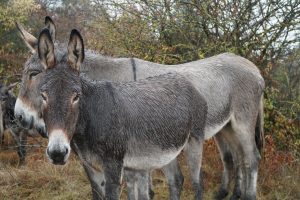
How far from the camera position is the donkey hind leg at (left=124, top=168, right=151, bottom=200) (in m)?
3.82

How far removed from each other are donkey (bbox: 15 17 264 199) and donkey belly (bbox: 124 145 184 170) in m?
0.73

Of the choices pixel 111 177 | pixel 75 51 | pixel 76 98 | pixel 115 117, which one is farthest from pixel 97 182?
pixel 75 51

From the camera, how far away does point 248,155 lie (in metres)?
4.62

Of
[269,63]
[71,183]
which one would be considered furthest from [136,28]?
[71,183]

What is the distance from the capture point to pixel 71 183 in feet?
18.0

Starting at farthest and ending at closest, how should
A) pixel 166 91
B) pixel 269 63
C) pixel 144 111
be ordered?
pixel 269 63 < pixel 166 91 < pixel 144 111

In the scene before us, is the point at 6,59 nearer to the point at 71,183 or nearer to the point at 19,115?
the point at 71,183

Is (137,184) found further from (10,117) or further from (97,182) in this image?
(10,117)

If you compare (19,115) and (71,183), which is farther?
(71,183)

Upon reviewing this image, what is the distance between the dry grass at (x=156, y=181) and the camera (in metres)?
5.16

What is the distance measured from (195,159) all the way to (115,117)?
108 centimetres

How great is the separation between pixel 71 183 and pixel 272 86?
3.28 metres

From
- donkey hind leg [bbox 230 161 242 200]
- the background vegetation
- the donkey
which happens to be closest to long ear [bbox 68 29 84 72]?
the donkey

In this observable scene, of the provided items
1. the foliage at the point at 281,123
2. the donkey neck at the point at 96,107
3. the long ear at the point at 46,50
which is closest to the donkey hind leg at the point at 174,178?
the donkey neck at the point at 96,107
